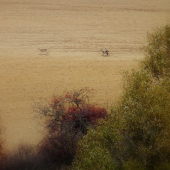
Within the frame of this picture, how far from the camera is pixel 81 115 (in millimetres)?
19047

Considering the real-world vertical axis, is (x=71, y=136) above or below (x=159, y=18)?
below

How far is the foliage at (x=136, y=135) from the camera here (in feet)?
35.7

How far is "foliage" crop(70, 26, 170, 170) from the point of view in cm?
1089

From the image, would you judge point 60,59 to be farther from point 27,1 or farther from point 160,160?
point 160,160

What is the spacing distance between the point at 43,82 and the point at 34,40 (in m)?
8.31

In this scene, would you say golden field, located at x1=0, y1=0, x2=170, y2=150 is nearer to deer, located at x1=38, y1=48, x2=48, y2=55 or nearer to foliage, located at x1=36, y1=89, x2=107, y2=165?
deer, located at x1=38, y1=48, x2=48, y2=55

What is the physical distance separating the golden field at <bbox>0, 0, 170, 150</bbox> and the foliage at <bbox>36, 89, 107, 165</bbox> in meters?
1.52

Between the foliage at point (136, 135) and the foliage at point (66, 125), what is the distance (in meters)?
4.87

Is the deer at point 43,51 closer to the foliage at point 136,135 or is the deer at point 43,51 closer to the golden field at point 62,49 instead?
the golden field at point 62,49

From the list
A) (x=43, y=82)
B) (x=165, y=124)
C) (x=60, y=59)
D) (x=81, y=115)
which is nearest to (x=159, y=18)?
(x=60, y=59)

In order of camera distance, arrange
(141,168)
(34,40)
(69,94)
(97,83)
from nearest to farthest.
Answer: (141,168)
(69,94)
(97,83)
(34,40)

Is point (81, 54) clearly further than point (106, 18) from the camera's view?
No

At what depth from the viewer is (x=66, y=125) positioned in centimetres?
1806

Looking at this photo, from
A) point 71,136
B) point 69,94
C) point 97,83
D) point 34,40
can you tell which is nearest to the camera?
point 71,136
